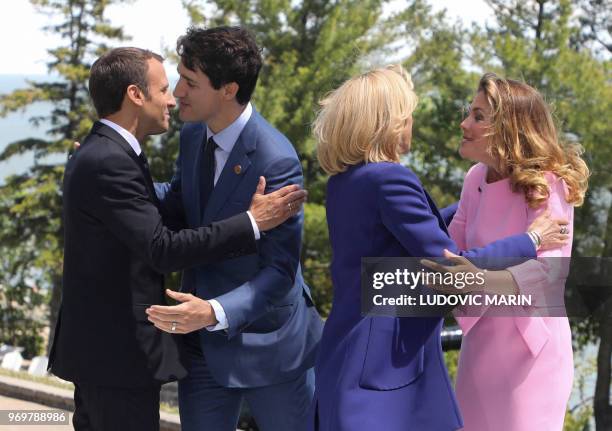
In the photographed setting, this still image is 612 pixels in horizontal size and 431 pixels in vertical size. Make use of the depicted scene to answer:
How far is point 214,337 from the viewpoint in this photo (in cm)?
341

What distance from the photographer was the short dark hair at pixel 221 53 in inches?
131

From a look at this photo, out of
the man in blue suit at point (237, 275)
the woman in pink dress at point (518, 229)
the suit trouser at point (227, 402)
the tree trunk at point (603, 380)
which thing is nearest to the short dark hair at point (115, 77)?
the man in blue suit at point (237, 275)

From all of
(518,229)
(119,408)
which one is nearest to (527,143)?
(518,229)

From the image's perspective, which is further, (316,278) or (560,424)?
(316,278)

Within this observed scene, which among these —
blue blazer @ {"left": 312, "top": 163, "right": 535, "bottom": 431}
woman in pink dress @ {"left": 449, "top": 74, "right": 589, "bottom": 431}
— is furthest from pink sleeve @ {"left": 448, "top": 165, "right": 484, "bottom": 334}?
blue blazer @ {"left": 312, "top": 163, "right": 535, "bottom": 431}

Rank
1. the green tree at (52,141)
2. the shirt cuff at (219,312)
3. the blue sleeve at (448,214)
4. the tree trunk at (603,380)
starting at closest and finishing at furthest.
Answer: the shirt cuff at (219,312), the blue sleeve at (448,214), the tree trunk at (603,380), the green tree at (52,141)

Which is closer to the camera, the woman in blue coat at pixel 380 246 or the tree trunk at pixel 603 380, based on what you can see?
the woman in blue coat at pixel 380 246

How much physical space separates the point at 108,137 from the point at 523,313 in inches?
56.0

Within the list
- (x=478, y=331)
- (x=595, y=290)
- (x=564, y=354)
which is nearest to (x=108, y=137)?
(x=478, y=331)

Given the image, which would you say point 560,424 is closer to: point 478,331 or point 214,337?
point 478,331

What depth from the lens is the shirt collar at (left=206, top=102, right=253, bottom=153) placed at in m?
3.46

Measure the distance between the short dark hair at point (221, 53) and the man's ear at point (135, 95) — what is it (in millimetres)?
174

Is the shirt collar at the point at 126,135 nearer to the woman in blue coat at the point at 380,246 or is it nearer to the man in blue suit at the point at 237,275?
the man in blue suit at the point at 237,275

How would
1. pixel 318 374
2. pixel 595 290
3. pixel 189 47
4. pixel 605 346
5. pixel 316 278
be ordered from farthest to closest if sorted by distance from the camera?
pixel 316 278
pixel 605 346
pixel 595 290
pixel 189 47
pixel 318 374
